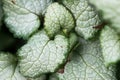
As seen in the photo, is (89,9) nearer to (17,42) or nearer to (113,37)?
(113,37)

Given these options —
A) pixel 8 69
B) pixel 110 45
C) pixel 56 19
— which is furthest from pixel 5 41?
pixel 110 45

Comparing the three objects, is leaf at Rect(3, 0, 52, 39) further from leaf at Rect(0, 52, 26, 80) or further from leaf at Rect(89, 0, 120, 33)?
leaf at Rect(89, 0, 120, 33)

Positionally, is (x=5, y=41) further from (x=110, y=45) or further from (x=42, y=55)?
(x=110, y=45)

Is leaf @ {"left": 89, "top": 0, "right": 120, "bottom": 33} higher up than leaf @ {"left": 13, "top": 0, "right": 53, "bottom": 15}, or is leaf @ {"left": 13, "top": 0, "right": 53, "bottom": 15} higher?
leaf @ {"left": 89, "top": 0, "right": 120, "bottom": 33}

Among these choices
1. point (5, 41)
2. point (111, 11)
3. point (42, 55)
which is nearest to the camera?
point (111, 11)

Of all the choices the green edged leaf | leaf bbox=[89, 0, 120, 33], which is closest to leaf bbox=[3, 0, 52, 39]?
the green edged leaf

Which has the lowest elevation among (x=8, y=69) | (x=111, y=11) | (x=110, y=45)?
(x=8, y=69)

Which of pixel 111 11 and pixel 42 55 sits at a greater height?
pixel 111 11
